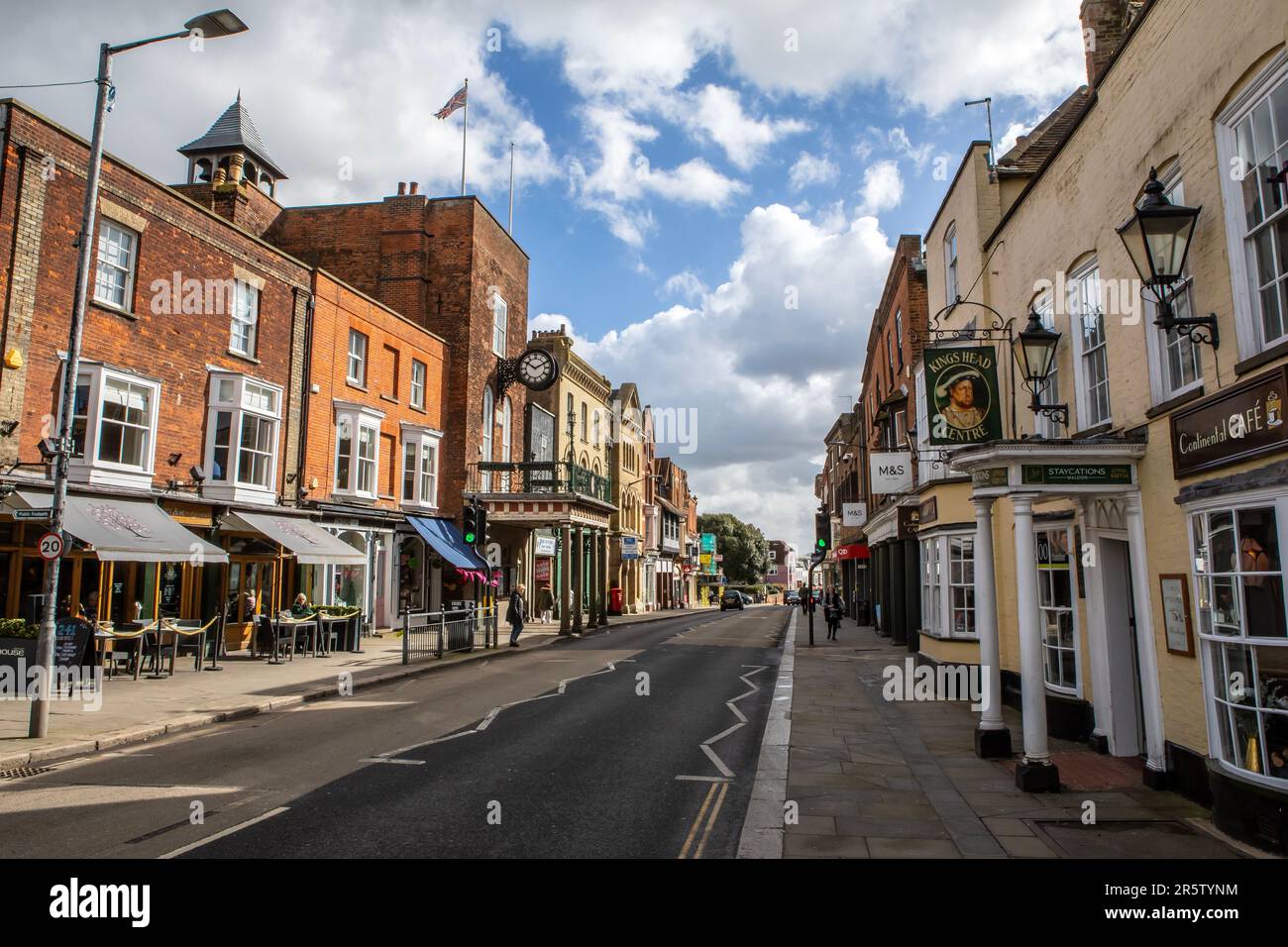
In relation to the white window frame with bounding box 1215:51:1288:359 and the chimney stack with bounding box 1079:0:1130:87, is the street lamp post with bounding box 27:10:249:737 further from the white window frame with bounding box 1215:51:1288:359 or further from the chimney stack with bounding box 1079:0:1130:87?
the chimney stack with bounding box 1079:0:1130:87

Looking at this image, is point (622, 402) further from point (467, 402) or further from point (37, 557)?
point (37, 557)

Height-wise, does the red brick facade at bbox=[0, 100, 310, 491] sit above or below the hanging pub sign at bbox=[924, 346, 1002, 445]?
above

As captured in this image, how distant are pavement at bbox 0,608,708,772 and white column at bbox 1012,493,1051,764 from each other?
1043 centimetres

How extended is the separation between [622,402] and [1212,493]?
47009 mm

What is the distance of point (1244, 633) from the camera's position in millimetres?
6023

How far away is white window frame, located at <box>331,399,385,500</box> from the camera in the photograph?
23422 mm

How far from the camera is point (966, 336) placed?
12742 millimetres

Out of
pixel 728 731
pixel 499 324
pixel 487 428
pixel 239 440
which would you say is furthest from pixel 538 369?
pixel 728 731

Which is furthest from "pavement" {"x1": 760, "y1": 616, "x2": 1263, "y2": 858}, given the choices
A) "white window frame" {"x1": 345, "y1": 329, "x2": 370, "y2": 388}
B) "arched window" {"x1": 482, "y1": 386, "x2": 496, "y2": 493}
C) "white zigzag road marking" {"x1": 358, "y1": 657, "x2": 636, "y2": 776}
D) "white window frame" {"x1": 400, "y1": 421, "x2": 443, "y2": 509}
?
"arched window" {"x1": 482, "y1": 386, "x2": 496, "y2": 493}

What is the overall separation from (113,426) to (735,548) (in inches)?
3912

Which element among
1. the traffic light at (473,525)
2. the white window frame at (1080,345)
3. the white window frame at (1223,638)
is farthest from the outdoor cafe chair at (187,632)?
the white window frame at (1223,638)

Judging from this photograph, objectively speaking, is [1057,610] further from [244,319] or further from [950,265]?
[244,319]

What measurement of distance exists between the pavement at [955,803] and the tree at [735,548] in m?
101
